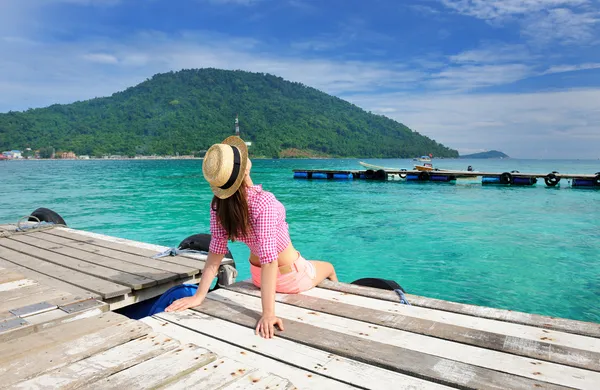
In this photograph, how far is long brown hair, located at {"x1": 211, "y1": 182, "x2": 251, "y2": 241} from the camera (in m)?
2.83

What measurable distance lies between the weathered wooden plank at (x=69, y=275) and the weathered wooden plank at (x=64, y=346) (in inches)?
33.2

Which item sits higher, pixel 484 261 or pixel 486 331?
pixel 486 331

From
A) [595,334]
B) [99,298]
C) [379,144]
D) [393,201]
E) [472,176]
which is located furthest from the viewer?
[379,144]

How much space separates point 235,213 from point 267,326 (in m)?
0.81

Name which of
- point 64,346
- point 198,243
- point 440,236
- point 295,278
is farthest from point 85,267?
point 440,236

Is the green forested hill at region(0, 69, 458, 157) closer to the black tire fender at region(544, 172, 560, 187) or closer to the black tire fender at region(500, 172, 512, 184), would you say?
the black tire fender at region(500, 172, 512, 184)

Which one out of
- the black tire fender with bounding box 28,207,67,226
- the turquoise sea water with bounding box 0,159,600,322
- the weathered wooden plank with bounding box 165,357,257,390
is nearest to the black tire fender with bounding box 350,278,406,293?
the weathered wooden plank with bounding box 165,357,257,390

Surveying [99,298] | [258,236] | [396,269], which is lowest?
[396,269]

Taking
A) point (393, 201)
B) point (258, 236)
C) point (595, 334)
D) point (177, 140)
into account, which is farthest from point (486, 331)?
point (177, 140)

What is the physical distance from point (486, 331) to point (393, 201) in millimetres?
20967

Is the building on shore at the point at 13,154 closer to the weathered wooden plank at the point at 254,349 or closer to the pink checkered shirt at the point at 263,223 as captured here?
the weathered wooden plank at the point at 254,349

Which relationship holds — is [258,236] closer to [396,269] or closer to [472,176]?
[396,269]

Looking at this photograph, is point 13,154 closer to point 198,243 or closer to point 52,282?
point 198,243

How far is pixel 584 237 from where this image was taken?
1331 centimetres
